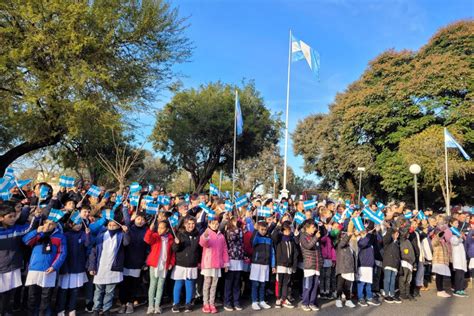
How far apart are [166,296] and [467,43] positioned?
29972 millimetres

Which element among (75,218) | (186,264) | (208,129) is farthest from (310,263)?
(208,129)

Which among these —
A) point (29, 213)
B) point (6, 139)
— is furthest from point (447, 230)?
point (6, 139)

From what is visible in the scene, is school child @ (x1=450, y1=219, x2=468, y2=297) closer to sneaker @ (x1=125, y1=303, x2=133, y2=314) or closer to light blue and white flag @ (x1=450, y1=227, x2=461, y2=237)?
light blue and white flag @ (x1=450, y1=227, x2=461, y2=237)

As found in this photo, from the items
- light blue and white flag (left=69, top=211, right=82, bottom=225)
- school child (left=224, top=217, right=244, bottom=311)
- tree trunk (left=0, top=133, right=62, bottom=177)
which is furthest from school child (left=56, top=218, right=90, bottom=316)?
tree trunk (left=0, top=133, right=62, bottom=177)

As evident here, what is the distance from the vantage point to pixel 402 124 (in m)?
28.3

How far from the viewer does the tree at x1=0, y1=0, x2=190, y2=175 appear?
14312mm

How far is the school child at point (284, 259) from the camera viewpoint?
7074 mm

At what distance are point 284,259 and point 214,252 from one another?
1.44m

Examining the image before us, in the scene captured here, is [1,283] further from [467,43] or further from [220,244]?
[467,43]

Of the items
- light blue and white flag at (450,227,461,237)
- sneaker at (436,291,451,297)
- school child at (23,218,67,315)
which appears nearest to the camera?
school child at (23,218,67,315)

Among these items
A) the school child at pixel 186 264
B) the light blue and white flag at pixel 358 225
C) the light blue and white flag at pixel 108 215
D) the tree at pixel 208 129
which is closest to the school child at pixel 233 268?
the school child at pixel 186 264

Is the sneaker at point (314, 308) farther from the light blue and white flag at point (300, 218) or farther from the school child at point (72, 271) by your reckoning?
the school child at point (72, 271)

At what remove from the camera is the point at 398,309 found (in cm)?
738

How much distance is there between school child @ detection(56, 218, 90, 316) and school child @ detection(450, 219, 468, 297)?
8641mm
